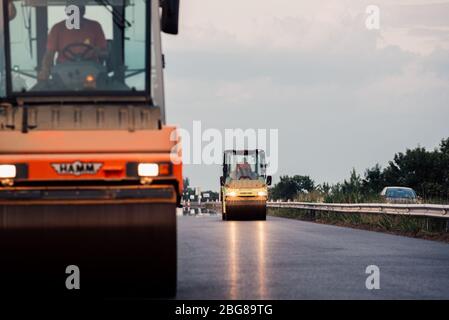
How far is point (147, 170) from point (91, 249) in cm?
98

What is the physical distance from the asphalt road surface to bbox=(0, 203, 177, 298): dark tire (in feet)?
2.35

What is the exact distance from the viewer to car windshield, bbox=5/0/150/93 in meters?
10.7

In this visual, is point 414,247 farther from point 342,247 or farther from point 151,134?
point 151,134

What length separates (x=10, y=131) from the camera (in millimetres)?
9586

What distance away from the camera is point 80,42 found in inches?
428

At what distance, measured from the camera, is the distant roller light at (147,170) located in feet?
31.6

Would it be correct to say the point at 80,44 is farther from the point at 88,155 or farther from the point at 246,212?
the point at 246,212

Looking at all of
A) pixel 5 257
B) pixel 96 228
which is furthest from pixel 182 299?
pixel 5 257

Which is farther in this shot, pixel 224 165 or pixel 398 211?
pixel 224 165

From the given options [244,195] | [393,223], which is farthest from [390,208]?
[244,195]

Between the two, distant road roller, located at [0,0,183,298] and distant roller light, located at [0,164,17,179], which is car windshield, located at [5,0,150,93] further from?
distant roller light, located at [0,164,17,179]

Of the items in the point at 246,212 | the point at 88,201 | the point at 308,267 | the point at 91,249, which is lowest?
the point at 308,267

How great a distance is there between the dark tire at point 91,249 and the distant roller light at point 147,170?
1.02 ft
